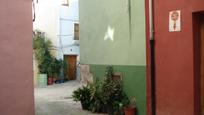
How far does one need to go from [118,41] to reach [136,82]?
5.33ft

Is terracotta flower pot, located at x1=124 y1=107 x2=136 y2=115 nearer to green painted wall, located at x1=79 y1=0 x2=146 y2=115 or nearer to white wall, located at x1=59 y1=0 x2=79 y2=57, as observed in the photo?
green painted wall, located at x1=79 y1=0 x2=146 y2=115

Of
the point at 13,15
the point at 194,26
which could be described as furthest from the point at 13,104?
the point at 194,26

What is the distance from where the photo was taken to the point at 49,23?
1061 inches

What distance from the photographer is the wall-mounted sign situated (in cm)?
857

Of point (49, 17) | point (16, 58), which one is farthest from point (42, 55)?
point (16, 58)

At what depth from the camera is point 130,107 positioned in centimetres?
1052

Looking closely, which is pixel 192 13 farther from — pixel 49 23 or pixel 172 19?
pixel 49 23

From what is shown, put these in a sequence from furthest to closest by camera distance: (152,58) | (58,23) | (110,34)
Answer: (58,23) → (110,34) → (152,58)

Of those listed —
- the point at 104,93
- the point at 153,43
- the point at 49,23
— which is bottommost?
the point at 104,93

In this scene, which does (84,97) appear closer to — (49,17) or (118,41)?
(118,41)

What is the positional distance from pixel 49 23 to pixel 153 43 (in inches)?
735

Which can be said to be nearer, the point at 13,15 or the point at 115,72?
the point at 13,15

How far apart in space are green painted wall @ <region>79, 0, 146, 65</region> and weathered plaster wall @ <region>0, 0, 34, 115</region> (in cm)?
347

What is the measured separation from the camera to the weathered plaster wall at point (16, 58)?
25.3 ft
